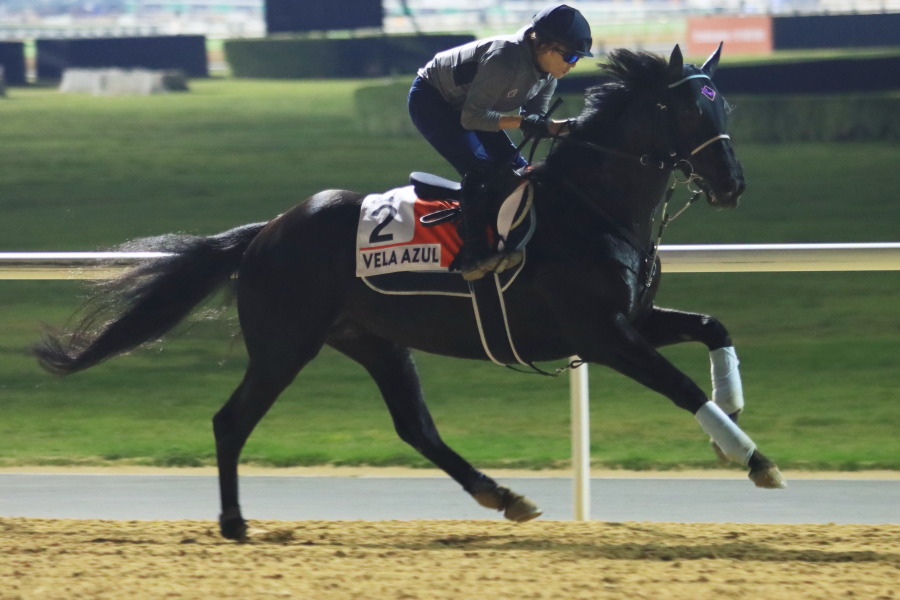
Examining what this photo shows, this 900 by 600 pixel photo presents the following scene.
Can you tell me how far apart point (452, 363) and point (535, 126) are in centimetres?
486

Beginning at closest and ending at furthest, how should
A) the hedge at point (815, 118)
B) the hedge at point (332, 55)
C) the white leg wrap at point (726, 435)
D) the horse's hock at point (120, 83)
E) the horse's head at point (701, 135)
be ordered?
the white leg wrap at point (726, 435) < the horse's head at point (701, 135) < the hedge at point (815, 118) < the hedge at point (332, 55) < the horse's hock at point (120, 83)

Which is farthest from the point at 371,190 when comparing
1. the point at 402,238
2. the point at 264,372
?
the point at 402,238

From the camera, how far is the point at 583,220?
4430 mm

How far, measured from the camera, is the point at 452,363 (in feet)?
30.3

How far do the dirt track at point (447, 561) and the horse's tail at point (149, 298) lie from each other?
1.99 feet

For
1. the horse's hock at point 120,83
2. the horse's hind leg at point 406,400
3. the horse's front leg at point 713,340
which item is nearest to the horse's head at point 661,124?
the horse's front leg at point 713,340

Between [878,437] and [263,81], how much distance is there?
27.4 metres

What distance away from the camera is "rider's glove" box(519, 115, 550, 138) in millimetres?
4445

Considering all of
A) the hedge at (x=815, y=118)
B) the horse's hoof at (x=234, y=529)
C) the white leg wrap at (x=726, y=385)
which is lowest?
the horse's hoof at (x=234, y=529)

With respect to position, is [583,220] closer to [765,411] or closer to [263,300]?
[263,300]

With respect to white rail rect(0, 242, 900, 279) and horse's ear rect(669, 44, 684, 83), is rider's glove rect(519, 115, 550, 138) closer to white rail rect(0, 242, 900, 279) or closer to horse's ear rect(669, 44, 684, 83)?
horse's ear rect(669, 44, 684, 83)

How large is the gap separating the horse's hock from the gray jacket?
26.4 m

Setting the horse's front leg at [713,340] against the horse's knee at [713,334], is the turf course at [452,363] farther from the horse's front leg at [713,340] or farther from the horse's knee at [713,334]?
the horse's knee at [713,334]

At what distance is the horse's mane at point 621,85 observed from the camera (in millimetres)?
4469
